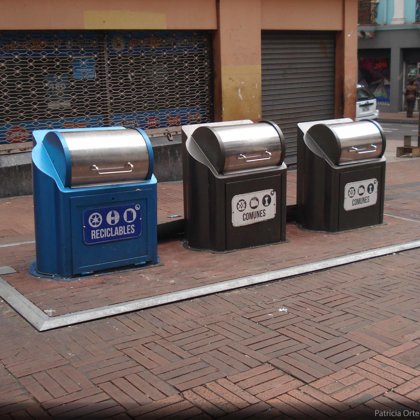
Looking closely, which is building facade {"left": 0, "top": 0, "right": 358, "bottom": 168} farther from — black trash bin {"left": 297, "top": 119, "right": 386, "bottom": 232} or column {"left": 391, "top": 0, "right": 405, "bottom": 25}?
column {"left": 391, "top": 0, "right": 405, "bottom": 25}

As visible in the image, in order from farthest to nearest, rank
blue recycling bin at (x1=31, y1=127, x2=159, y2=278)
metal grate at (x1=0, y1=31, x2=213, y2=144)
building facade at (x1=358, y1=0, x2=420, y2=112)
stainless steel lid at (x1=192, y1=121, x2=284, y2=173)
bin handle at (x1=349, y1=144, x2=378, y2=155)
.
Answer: building facade at (x1=358, y1=0, x2=420, y2=112), metal grate at (x1=0, y1=31, x2=213, y2=144), bin handle at (x1=349, y1=144, x2=378, y2=155), stainless steel lid at (x1=192, y1=121, x2=284, y2=173), blue recycling bin at (x1=31, y1=127, x2=159, y2=278)

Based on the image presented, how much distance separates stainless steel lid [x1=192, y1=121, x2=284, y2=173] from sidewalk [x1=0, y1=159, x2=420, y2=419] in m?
0.91

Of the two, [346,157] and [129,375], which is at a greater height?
[346,157]

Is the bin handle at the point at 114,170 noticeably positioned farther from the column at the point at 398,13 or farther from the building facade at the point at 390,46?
the column at the point at 398,13

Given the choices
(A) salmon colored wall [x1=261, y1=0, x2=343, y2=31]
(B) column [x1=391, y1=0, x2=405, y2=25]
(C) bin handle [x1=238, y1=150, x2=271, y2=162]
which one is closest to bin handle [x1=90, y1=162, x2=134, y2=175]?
(C) bin handle [x1=238, y1=150, x2=271, y2=162]

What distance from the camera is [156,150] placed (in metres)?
10.7

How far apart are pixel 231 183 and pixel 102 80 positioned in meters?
4.53

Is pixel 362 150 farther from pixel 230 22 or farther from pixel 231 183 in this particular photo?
pixel 230 22

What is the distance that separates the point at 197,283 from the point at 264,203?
1.45 m

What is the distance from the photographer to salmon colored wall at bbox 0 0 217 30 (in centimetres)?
914

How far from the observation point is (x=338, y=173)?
23.9 feet

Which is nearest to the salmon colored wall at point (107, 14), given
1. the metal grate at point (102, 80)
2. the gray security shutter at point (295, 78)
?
the metal grate at point (102, 80)

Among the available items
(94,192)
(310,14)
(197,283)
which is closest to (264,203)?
(197,283)

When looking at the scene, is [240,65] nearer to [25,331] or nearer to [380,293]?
[380,293]
